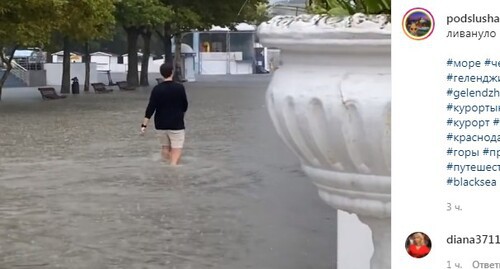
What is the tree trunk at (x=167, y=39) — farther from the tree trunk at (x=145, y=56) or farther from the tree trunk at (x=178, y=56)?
the tree trunk at (x=145, y=56)

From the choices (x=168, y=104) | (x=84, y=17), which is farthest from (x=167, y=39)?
(x=168, y=104)

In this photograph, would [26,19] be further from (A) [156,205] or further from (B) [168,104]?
(A) [156,205]

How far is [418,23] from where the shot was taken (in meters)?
2.36

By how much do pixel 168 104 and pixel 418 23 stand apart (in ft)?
36.8

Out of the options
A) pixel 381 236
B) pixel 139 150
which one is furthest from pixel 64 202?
pixel 381 236

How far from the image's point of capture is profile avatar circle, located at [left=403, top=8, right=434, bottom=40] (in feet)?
7.68

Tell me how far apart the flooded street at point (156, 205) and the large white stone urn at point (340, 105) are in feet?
14.4

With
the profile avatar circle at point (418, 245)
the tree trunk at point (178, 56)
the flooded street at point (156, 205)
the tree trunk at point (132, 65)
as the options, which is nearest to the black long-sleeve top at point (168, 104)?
the flooded street at point (156, 205)

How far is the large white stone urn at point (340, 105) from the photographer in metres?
2.76

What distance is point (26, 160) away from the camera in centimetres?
1513

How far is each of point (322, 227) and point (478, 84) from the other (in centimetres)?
672

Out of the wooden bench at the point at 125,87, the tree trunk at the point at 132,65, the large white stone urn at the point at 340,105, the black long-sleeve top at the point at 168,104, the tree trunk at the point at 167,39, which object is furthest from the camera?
the tree trunk at the point at 167,39

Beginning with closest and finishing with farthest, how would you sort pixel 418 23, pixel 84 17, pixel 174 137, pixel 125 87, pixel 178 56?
1. pixel 418 23
2. pixel 174 137
3. pixel 84 17
4. pixel 125 87
5. pixel 178 56

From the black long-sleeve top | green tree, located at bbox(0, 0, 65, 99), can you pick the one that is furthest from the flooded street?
green tree, located at bbox(0, 0, 65, 99)
